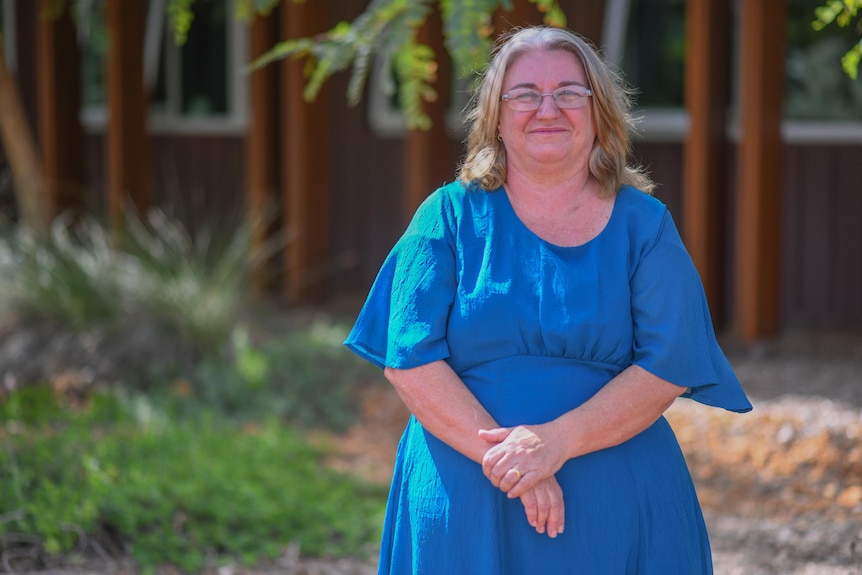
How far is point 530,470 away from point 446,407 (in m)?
0.22

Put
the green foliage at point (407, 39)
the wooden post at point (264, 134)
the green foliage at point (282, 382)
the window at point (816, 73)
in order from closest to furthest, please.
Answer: the green foliage at point (407, 39) → the green foliage at point (282, 382) → the window at point (816, 73) → the wooden post at point (264, 134)

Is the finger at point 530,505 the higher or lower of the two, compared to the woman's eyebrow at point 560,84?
lower

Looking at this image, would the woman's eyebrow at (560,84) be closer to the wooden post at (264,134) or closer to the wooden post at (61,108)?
the wooden post at (264,134)

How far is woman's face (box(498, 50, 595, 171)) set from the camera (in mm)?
2320

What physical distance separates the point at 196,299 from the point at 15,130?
2.30 metres

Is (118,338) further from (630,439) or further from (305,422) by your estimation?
(630,439)

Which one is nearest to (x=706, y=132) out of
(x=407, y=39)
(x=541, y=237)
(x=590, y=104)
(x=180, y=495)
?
(x=407, y=39)

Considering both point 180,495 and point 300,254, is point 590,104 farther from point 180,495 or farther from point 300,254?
point 300,254

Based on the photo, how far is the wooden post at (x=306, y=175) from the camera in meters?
8.12

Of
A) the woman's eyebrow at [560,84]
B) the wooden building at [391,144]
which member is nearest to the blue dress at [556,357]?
the woman's eyebrow at [560,84]

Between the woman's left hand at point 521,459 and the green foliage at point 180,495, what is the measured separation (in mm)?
2078

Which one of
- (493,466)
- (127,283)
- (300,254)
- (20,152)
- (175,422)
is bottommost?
(175,422)

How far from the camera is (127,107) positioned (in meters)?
8.53

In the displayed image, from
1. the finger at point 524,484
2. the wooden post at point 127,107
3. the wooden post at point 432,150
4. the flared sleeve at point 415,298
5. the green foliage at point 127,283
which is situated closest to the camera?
the finger at point 524,484
